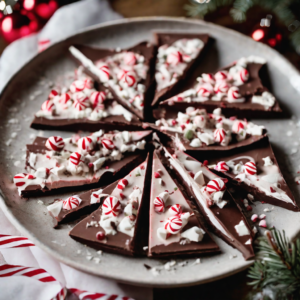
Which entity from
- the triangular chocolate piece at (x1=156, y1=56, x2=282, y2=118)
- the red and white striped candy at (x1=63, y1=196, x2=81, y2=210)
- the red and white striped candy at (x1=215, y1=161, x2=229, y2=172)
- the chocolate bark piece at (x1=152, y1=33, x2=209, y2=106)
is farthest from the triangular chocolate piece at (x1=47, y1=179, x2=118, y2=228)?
the chocolate bark piece at (x1=152, y1=33, x2=209, y2=106)

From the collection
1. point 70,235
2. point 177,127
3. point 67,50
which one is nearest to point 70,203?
point 70,235

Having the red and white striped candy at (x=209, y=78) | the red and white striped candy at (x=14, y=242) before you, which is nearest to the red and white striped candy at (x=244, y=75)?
the red and white striped candy at (x=209, y=78)

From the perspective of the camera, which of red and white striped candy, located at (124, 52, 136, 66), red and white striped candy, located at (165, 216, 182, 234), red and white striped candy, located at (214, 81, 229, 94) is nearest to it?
red and white striped candy, located at (165, 216, 182, 234)

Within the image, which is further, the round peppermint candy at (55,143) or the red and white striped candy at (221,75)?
the red and white striped candy at (221,75)

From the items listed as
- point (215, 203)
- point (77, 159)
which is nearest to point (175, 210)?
point (215, 203)

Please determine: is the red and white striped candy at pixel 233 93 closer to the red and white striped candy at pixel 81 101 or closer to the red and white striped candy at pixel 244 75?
the red and white striped candy at pixel 244 75

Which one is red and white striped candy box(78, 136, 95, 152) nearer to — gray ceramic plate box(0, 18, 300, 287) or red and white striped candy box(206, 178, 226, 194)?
gray ceramic plate box(0, 18, 300, 287)

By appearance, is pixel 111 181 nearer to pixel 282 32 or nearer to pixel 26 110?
pixel 26 110
